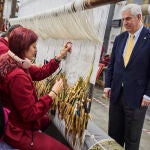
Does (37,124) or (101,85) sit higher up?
(37,124)

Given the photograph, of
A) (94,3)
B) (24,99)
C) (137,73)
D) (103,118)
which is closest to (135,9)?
(137,73)

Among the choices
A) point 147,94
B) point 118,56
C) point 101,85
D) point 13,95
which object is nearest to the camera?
point 13,95

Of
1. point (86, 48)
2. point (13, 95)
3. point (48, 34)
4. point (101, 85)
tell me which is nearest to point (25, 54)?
point (13, 95)

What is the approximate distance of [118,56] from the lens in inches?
84.7

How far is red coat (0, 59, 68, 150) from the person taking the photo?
1.58 metres

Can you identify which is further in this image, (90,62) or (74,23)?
(74,23)

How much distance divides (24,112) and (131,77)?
81 cm

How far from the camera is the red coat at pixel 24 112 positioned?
158 centimetres

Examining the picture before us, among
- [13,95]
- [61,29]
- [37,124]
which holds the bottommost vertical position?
[37,124]

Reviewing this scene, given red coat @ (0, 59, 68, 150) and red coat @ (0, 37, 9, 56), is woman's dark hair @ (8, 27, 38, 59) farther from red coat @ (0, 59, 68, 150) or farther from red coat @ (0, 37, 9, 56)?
red coat @ (0, 37, 9, 56)

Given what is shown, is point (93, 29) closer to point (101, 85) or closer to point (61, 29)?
point (61, 29)

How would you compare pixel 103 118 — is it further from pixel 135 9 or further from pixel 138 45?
pixel 135 9

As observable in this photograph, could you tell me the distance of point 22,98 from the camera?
1571mm

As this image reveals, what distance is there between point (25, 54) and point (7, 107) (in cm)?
33
